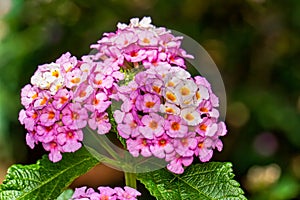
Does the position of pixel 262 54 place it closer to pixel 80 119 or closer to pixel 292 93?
pixel 292 93

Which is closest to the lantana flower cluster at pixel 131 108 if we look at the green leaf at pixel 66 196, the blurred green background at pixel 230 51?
the green leaf at pixel 66 196

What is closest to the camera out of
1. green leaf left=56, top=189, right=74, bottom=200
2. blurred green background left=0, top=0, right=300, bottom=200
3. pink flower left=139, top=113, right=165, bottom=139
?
Answer: pink flower left=139, top=113, right=165, bottom=139

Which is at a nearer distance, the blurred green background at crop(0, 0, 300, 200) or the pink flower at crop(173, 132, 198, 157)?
the pink flower at crop(173, 132, 198, 157)

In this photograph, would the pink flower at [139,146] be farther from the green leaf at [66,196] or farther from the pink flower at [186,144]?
the green leaf at [66,196]

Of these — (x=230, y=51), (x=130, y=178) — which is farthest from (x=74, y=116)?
(x=230, y=51)

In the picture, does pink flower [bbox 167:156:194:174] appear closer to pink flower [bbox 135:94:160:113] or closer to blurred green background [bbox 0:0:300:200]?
pink flower [bbox 135:94:160:113]

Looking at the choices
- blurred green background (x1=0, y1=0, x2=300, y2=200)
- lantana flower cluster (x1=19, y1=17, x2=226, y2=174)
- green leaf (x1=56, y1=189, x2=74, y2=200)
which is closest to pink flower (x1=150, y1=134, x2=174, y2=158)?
lantana flower cluster (x1=19, y1=17, x2=226, y2=174)
